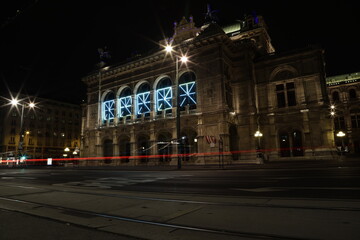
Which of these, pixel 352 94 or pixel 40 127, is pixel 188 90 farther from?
pixel 40 127

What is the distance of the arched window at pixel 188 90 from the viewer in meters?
35.3

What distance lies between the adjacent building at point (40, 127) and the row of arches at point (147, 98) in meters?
29.0

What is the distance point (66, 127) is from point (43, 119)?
7.25 metres

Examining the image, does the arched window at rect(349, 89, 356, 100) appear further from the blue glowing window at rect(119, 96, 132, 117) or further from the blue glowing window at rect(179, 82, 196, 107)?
the blue glowing window at rect(119, 96, 132, 117)

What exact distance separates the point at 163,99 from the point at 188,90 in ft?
14.0

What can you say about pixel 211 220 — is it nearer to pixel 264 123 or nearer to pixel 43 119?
pixel 264 123

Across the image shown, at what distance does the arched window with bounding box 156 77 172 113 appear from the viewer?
37250 millimetres

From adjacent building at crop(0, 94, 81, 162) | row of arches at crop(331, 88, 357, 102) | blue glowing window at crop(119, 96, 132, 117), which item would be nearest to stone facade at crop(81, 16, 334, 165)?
blue glowing window at crop(119, 96, 132, 117)

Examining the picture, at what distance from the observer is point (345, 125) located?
1960 inches

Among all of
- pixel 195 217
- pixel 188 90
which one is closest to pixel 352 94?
pixel 188 90

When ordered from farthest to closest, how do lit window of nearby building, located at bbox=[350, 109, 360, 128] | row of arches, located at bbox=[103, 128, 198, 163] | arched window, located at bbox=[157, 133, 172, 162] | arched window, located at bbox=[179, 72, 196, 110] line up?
lit window of nearby building, located at bbox=[350, 109, 360, 128] < arched window, located at bbox=[157, 133, 172, 162] < arched window, located at bbox=[179, 72, 196, 110] < row of arches, located at bbox=[103, 128, 198, 163]

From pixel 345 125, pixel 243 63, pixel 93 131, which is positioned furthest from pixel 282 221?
pixel 345 125

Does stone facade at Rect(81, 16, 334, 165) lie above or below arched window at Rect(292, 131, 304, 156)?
above

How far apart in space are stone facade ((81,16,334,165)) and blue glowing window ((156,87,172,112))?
0.17 meters
